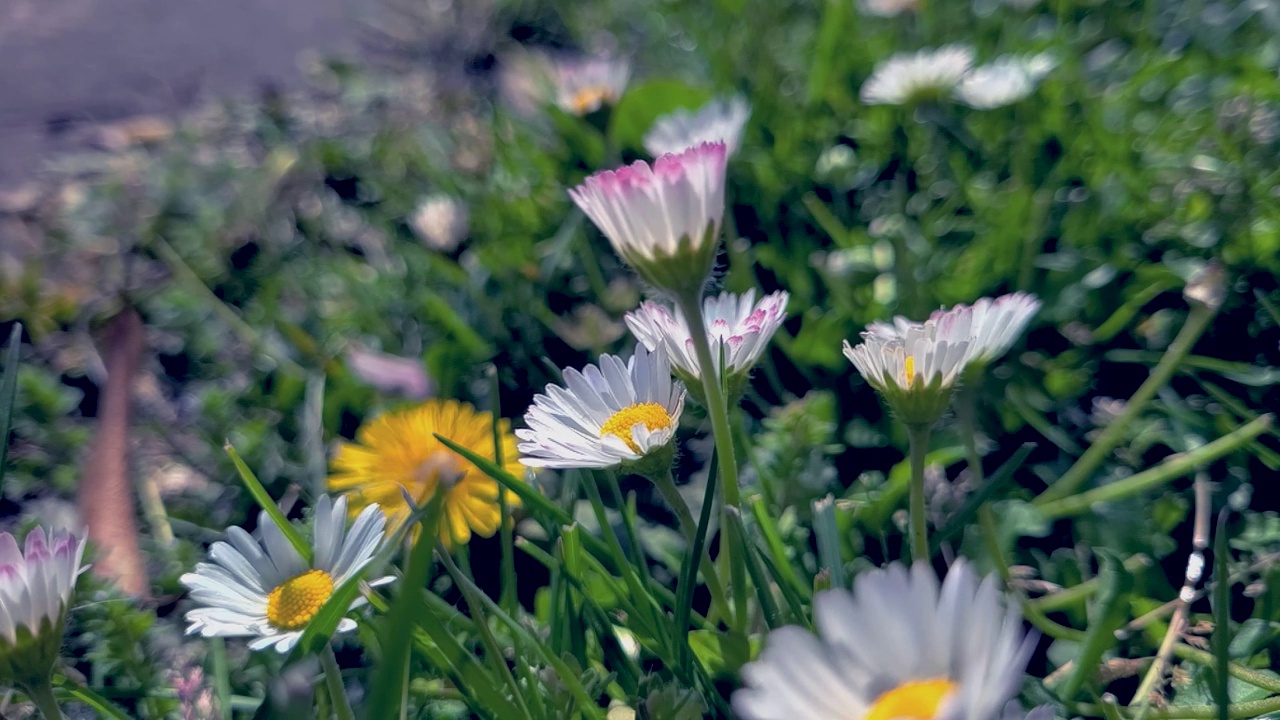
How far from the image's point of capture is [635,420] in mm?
574

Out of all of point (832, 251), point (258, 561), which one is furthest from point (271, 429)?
point (832, 251)

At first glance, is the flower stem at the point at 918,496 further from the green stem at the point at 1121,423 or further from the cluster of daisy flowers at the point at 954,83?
the cluster of daisy flowers at the point at 954,83

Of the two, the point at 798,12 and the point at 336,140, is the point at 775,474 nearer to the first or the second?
the point at 336,140

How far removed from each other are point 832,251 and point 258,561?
30.9 inches

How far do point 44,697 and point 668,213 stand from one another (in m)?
0.43

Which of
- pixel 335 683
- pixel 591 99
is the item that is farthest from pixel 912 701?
pixel 591 99

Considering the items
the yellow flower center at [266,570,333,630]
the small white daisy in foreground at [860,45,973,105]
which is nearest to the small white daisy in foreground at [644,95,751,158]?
the small white daisy in foreground at [860,45,973,105]

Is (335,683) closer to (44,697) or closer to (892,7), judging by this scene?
(44,697)

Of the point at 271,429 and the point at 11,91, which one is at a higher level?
the point at 11,91

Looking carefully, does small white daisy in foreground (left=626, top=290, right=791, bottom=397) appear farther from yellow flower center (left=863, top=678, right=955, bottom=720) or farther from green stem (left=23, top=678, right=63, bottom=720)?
green stem (left=23, top=678, right=63, bottom=720)

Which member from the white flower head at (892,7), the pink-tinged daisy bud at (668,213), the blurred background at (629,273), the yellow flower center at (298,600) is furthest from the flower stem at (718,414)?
the white flower head at (892,7)

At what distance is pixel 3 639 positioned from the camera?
49 cm

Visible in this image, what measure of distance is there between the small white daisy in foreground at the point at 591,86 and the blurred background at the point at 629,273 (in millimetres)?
23

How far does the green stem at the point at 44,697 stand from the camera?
51cm
